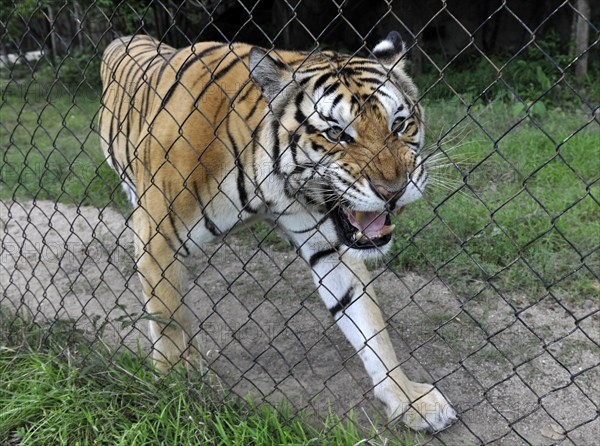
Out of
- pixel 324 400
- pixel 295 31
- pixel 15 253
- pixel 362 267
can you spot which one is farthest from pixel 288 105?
pixel 295 31

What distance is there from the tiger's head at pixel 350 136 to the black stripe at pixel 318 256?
395 mm

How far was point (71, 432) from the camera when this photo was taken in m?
2.21

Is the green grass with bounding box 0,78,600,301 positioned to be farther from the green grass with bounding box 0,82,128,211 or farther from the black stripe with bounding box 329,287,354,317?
the black stripe with bounding box 329,287,354,317

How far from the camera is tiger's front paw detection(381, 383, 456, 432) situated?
94.8 inches

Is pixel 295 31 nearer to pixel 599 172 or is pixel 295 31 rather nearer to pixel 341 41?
pixel 341 41

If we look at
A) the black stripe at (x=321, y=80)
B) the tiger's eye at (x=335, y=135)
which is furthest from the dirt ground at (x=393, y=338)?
the black stripe at (x=321, y=80)

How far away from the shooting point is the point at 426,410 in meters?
2.45

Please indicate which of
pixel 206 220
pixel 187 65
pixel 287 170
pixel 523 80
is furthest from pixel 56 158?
pixel 523 80

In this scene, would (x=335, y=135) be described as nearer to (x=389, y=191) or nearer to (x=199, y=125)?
(x=389, y=191)

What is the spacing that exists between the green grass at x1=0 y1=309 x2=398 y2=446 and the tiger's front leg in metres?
0.25

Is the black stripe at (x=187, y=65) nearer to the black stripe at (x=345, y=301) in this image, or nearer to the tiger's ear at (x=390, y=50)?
the tiger's ear at (x=390, y=50)

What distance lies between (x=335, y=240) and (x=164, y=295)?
2.39 feet

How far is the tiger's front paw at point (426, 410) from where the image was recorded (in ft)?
7.90

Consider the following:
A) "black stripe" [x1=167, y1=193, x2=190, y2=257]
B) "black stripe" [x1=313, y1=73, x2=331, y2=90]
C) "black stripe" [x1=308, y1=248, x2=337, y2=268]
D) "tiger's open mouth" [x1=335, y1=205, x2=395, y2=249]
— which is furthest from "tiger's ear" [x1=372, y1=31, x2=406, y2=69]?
"black stripe" [x1=167, y1=193, x2=190, y2=257]
